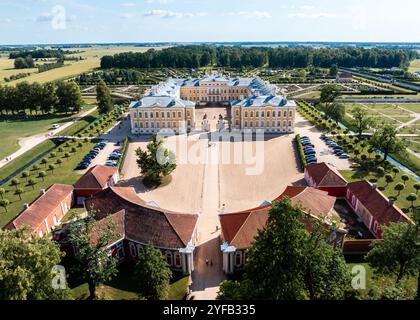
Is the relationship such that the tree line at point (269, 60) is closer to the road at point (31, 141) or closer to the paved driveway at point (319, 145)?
the paved driveway at point (319, 145)

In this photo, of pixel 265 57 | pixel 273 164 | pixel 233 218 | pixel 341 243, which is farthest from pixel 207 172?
pixel 265 57

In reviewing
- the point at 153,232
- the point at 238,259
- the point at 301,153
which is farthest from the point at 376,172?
the point at 153,232

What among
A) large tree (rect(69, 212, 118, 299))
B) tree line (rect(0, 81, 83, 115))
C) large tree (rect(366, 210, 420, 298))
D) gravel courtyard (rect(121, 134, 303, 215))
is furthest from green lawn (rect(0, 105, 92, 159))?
large tree (rect(366, 210, 420, 298))

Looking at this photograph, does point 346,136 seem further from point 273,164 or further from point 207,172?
point 207,172

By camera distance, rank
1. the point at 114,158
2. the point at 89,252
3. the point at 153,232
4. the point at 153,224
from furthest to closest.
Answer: the point at 114,158
the point at 153,224
the point at 153,232
the point at 89,252

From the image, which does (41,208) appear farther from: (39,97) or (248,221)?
(39,97)

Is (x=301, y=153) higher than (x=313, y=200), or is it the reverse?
Result: (x=301, y=153)
